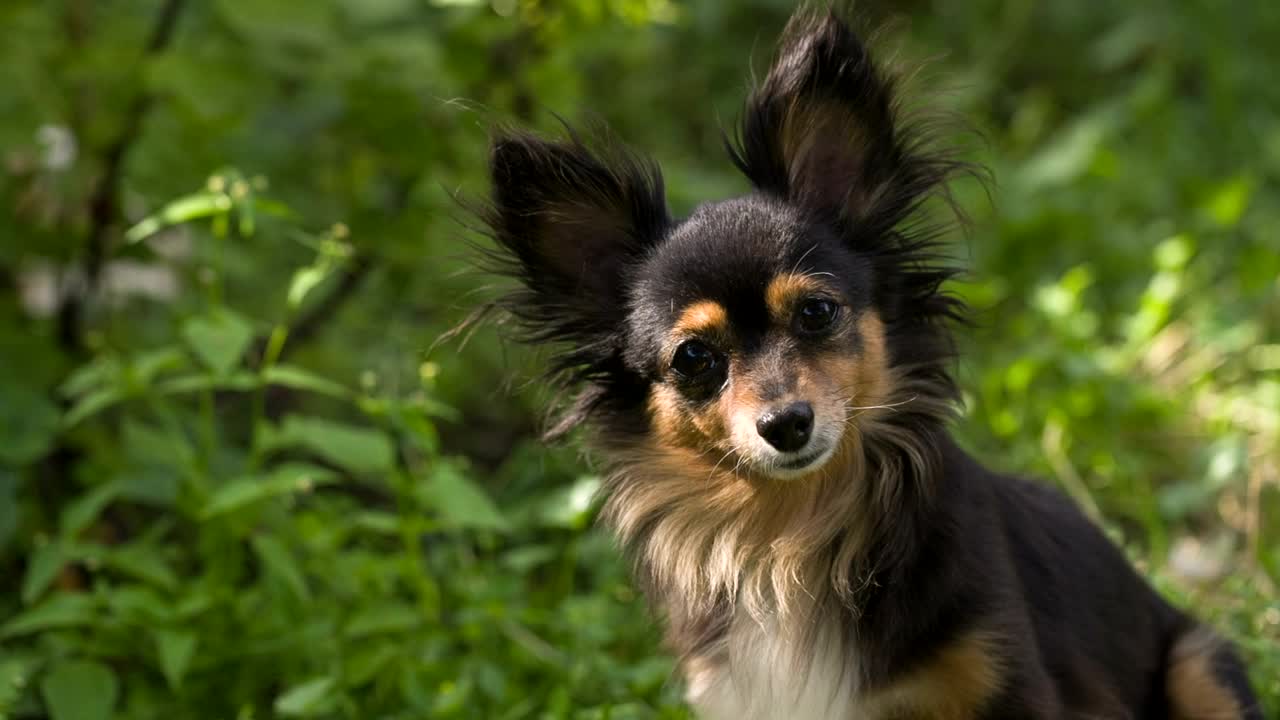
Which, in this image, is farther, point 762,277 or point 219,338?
point 219,338

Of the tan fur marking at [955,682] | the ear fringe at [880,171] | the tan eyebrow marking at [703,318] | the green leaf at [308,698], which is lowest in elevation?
the green leaf at [308,698]

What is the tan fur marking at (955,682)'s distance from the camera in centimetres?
308

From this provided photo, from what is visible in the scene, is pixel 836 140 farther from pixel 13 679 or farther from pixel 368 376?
pixel 13 679

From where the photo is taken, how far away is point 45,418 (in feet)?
15.3

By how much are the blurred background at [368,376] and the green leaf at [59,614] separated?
0.06ft

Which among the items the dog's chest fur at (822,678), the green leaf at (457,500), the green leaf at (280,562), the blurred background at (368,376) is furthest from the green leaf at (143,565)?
the dog's chest fur at (822,678)

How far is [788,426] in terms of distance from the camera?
10.2 feet

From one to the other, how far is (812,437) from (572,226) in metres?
0.80

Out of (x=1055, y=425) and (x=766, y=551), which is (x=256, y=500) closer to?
(x=766, y=551)

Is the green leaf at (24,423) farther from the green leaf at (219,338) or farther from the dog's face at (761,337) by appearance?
the dog's face at (761,337)

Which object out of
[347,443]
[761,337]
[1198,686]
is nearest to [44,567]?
[347,443]

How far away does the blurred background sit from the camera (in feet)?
13.6

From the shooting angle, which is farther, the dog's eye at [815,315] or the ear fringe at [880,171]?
the ear fringe at [880,171]

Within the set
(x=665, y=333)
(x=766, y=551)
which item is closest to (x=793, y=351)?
(x=665, y=333)
